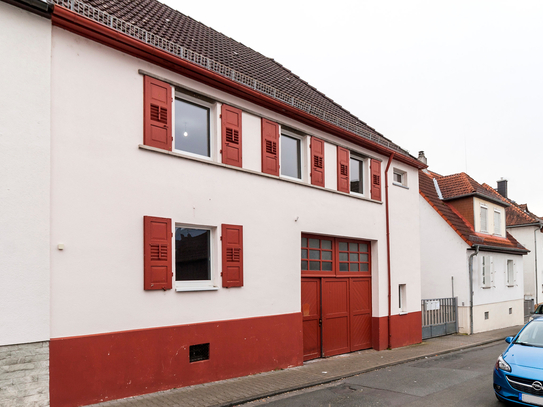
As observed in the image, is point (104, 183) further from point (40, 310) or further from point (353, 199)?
point (353, 199)

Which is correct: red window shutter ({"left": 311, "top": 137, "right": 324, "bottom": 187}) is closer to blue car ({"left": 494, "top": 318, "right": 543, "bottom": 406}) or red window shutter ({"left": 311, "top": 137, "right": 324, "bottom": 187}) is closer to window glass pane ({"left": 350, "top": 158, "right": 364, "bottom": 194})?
window glass pane ({"left": 350, "top": 158, "right": 364, "bottom": 194})

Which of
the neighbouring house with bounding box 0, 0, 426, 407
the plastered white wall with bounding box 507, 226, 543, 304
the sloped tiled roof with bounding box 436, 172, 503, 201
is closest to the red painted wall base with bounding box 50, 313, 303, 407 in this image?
the neighbouring house with bounding box 0, 0, 426, 407

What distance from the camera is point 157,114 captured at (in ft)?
28.8

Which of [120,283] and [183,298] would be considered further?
[183,298]

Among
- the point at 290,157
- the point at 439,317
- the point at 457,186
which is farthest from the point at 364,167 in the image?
the point at 457,186

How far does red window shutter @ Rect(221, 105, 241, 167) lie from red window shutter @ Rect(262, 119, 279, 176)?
0.83m

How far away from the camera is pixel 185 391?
8.36 m

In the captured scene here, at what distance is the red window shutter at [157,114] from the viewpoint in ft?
28.3

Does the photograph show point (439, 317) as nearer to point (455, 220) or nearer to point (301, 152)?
point (455, 220)

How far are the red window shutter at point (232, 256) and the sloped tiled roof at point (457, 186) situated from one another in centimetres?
1443

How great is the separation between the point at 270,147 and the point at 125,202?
4077 millimetres

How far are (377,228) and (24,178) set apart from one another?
10.2 metres

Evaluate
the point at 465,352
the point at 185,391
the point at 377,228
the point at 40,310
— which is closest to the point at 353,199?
the point at 377,228

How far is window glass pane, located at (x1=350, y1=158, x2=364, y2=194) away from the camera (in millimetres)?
14219
